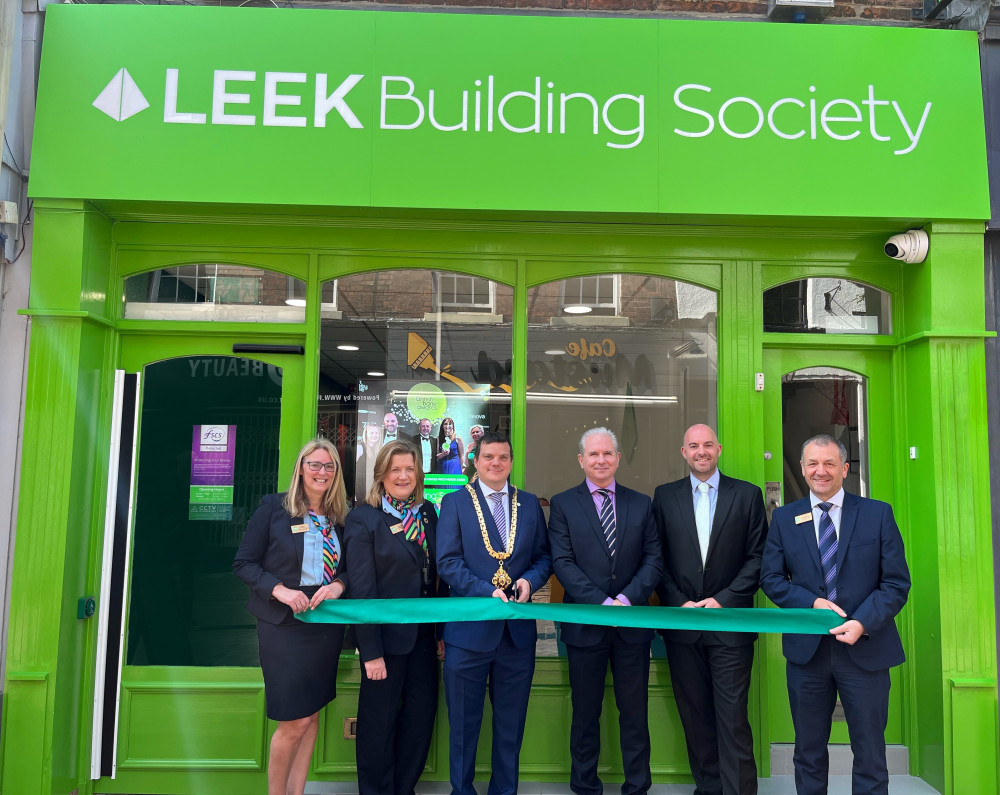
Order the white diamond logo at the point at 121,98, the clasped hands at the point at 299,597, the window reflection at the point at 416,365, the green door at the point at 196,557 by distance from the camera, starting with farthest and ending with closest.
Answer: the window reflection at the point at 416,365 → the green door at the point at 196,557 → the white diamond logo at the point at 121,98 → the clasped hands at the point at 299,597

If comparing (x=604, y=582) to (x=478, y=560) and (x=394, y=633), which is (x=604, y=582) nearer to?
(x=478, y=560)

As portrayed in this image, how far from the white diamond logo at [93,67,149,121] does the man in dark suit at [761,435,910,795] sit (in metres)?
4.31

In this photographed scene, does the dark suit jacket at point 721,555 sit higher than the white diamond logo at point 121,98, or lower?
lower

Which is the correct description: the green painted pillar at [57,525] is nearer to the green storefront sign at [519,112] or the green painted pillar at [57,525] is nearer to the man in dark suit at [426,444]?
the green storefront sign at [519,112]

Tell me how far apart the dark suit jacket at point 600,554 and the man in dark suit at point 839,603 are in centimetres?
65

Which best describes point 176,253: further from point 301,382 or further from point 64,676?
point 64,676

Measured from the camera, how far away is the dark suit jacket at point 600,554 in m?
4.42

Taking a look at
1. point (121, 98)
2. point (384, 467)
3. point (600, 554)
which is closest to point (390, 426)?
point (384, 467)

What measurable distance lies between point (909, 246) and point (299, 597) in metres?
4.21

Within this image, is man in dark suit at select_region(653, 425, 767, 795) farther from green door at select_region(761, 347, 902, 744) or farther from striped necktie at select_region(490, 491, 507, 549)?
striped necktie at select_region(490, 491, 507, 549)

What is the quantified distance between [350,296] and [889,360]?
360 centimetres

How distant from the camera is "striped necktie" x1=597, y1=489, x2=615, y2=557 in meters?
4.50

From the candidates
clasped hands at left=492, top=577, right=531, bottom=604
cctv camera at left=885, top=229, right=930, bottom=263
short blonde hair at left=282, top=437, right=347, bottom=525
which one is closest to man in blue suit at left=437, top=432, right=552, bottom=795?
clasped hands at left=492, top=577, right=531, bottom=604

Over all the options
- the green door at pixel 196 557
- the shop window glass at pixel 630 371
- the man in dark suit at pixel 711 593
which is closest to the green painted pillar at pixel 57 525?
the green door at pixel 196 557
